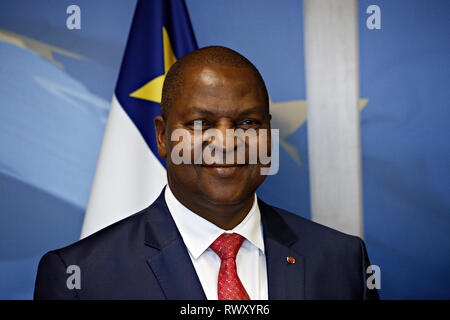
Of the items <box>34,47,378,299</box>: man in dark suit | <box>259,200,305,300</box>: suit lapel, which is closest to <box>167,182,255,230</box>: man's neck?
<box>34,47,378,299</box>: man in dark suit

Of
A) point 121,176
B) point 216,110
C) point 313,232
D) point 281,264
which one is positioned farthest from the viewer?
point 121,176

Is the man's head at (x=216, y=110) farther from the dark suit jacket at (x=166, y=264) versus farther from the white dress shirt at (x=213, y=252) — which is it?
the dark suit jacket at (x=166, y=264)

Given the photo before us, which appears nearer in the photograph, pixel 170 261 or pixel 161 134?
pixel 170 261

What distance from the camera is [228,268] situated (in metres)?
1.39

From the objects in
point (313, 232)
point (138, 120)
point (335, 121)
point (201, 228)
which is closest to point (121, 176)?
point (138, 120)

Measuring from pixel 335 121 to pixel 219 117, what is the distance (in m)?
1.27

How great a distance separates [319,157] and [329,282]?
41.6 inches

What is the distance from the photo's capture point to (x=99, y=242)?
1.47m

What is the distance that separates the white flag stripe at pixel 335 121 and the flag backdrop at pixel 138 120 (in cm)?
71

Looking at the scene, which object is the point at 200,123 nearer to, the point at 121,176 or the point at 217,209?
the point at 217,209

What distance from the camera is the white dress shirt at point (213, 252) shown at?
1410 mm

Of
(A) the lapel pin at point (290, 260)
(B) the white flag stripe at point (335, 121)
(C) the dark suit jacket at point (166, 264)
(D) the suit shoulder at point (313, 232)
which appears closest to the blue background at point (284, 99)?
(B) the white flag stripe at point (335, 121)

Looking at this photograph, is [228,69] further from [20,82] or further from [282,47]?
[20,82]

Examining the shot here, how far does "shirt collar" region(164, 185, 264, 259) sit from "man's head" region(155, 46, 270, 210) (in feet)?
0.20
